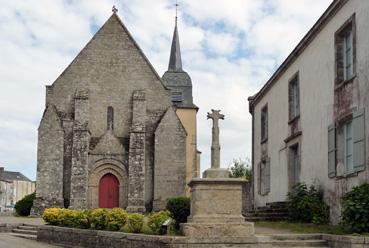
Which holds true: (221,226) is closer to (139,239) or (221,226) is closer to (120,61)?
(139,239)

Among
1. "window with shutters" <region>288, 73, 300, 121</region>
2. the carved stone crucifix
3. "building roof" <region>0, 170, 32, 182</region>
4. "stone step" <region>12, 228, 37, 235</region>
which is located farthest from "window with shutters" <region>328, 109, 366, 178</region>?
"building roof" <region>0, 170, 32, 182</region>

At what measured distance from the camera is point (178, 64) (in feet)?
171

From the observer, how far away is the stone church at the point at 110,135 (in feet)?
109

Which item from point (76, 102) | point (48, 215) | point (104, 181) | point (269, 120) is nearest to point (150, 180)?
point (104, 181)

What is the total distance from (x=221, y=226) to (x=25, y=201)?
2450 cm

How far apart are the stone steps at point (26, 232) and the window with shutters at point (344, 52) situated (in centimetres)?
1157

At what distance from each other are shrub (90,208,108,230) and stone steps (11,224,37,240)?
500 centimetres

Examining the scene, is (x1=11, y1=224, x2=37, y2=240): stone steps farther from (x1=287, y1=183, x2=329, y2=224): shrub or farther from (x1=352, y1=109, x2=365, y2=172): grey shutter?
(x1=352, y1=109, x2=365, y2=172): grey shutter

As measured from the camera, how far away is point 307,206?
17922 mm

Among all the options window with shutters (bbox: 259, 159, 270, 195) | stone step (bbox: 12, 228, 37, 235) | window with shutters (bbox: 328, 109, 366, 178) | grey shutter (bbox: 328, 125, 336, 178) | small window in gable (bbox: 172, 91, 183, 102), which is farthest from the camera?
small window in gable (bbox: 172, 91, 183, 102)

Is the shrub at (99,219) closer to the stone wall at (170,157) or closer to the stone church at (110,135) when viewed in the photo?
the stone church at (110,135)

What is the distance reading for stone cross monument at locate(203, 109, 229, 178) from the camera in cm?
1262

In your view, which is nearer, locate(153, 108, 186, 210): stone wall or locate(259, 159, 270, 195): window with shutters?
locate(259, 159, 270, 195): window with shutters

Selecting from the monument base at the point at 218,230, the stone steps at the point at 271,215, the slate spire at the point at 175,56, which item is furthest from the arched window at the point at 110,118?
the monument base at the point at 218,230
